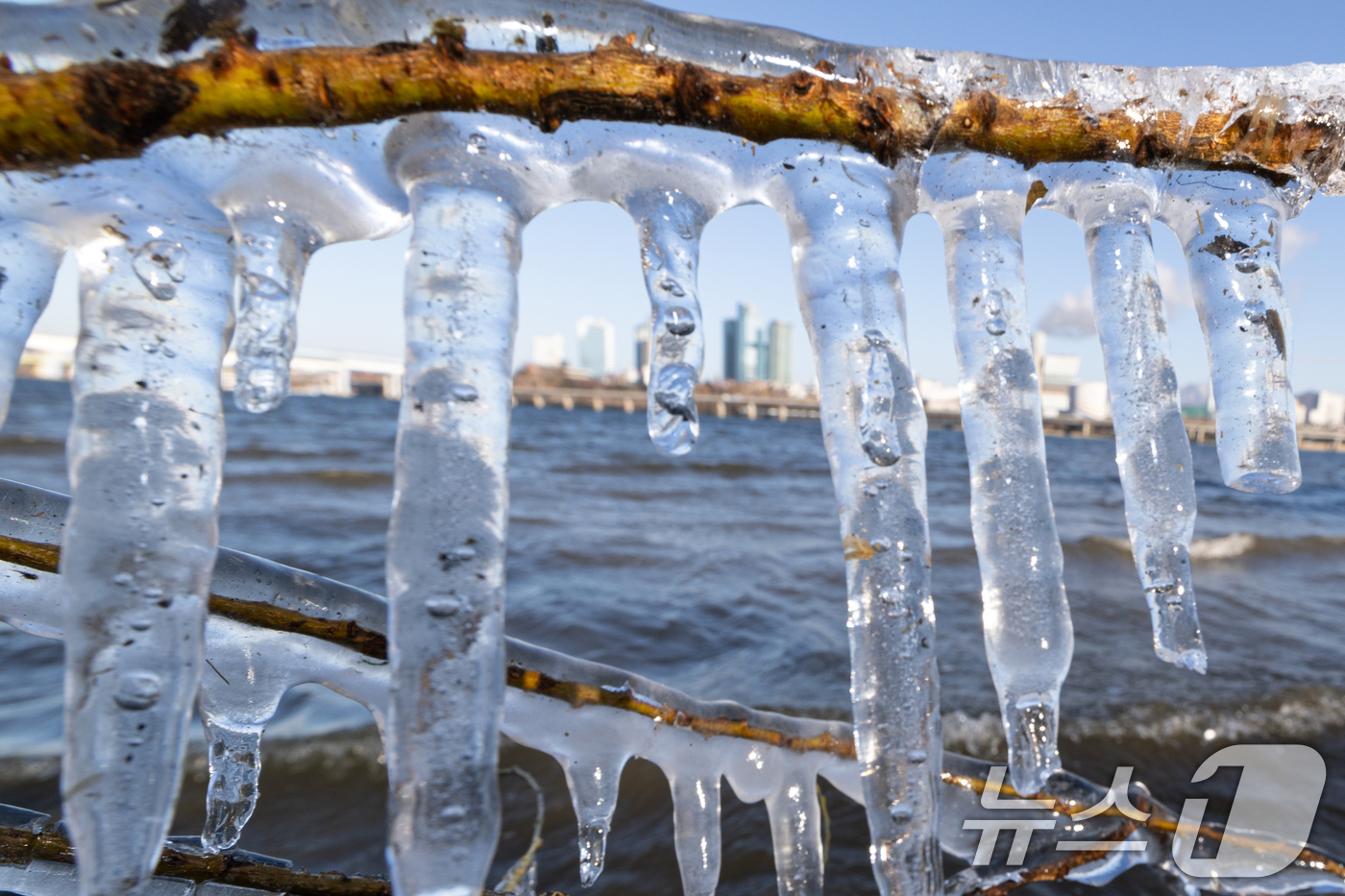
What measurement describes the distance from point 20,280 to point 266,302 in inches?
11.2

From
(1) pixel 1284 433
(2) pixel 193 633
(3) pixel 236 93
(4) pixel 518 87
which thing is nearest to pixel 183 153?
(3) pixel 236 93

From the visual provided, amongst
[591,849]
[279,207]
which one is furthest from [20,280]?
[591,849]

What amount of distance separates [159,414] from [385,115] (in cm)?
45

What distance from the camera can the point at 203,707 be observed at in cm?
141

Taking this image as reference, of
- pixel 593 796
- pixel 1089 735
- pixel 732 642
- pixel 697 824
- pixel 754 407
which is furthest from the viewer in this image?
pixel 754 407

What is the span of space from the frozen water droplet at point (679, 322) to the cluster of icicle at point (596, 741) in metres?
0.71

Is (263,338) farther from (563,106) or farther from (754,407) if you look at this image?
(754,407)

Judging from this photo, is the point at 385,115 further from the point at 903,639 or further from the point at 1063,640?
the point at 1063,640

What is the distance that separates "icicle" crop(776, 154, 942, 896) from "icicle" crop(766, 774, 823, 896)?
737 millimetres

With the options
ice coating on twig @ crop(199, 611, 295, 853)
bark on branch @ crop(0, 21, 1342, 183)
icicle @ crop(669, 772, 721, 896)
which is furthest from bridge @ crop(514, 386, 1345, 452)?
bark on branch @ crop(0, 21, 1342, 183)

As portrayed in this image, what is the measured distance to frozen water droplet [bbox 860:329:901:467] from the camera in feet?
2.97

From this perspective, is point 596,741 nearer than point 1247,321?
No

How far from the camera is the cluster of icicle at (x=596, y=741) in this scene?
1210 mm

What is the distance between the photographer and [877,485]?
3.07ft
